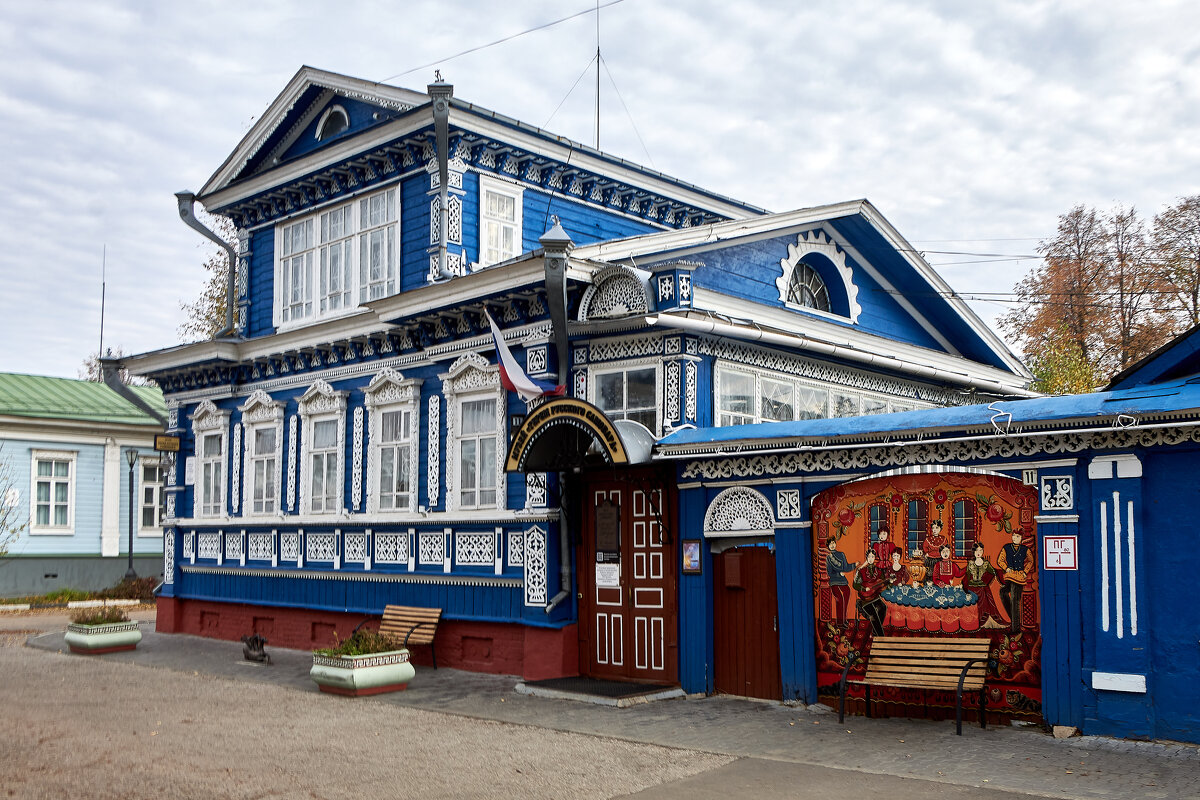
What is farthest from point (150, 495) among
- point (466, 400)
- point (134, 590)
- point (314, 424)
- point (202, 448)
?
point (466, 400)

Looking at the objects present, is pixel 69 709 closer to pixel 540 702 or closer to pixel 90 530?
pixel 540 702

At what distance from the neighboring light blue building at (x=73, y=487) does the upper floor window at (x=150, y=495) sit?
3 centimetres

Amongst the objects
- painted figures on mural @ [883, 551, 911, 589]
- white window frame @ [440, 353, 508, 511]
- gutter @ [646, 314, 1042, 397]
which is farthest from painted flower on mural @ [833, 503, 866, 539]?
white window frame @ [440, 353, 508, 511]

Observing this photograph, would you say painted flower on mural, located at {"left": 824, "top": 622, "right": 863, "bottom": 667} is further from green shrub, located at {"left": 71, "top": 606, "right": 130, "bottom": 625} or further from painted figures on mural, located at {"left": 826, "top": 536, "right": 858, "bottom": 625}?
green shrub, located at {"left": 71, "top": 606, "right": 130, "bottom": 625}

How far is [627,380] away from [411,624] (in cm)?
497

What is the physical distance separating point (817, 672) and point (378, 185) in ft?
35.0

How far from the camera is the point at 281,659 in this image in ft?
57.9

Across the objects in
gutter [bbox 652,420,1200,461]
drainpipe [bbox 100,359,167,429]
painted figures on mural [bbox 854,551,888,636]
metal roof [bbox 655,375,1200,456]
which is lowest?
painted figures on mural [bbox 854,551,888,636]

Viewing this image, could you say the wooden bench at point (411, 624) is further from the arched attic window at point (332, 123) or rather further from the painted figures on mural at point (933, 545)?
the arched attic window at point (332, 123)

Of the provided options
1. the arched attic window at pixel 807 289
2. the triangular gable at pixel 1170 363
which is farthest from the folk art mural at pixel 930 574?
the arched attic window at pixel 807 289

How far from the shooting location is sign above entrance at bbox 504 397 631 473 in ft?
41.3

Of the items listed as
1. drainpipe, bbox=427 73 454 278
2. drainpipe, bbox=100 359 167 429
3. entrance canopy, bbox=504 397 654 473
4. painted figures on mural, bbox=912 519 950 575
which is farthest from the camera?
drainpipe, bbox=100 359 167 429

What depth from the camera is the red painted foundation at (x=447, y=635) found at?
46.8ft

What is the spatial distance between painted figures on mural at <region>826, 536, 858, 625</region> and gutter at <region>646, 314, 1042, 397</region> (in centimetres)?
304
